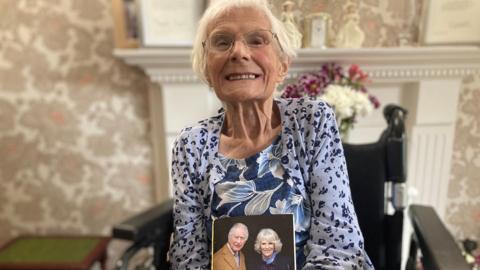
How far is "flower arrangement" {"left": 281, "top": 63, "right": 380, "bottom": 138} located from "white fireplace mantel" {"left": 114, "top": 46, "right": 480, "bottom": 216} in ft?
0.11

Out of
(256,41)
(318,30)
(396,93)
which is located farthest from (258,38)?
(396,93)

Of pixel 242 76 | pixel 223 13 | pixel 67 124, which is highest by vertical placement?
pixel 223 13

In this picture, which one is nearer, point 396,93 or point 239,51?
point 239,51

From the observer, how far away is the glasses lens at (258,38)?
0.69 metres

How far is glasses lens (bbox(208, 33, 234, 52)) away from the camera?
693mm

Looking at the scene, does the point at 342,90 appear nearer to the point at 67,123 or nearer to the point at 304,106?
the point at 304,106

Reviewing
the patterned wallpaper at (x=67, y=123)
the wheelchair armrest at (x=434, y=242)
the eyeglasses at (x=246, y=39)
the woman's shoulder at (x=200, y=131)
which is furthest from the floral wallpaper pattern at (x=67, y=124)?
the wheelchair armrest at (x=434, y=242)

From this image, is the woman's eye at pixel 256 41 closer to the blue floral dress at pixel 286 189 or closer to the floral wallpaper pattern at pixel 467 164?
the blue floral dress at pixel 286 189

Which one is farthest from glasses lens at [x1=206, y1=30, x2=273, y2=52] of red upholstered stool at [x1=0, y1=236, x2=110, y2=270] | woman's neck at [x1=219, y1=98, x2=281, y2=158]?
red upholstered stool at [x1=0, y1=236, x2=110, y2=270]

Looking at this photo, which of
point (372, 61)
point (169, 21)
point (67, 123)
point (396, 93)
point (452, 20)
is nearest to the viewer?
point (452, 20)

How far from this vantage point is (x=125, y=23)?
145 cm

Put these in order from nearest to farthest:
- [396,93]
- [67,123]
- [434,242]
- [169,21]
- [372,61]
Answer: [434,242], [372,61], [396,93], [169,21], [67,123]

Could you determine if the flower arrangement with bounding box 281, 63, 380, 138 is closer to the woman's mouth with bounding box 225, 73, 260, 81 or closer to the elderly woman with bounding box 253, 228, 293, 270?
the woman's mouth with bounding box 225, 73, 260, 81

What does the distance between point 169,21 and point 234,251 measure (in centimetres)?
105
